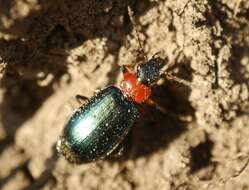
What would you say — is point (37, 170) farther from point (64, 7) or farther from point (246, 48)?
point (246, 48)

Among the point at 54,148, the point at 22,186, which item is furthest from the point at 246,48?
the point at 22,186

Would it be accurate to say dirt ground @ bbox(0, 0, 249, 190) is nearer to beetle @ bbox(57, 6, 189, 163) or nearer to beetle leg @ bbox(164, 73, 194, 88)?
beetle leg @ bbox(164, 73, 194, 88)

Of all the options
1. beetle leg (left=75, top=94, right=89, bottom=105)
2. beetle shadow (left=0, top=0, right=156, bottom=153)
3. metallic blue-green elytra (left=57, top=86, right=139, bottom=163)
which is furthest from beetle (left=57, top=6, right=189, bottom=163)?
beetle shadow (left=0, top=0, right=156, bottom=153)

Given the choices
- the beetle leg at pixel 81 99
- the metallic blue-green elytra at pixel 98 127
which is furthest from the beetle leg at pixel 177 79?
the beetle leg at pixel 81 99

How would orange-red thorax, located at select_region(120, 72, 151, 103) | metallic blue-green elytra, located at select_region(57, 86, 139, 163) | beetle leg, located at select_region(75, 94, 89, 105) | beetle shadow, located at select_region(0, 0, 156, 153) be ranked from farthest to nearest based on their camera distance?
1. beetle leg, located at select_region(75, 94, 89, 105)
2. orange-red thorax, located at select_region(120, 72, 151, 103)
3. metallic blue-green elytra, located at select_region(57, 86, 139, 163)
4. beetle shadow, located at select_region(0, 0, 156, 153)

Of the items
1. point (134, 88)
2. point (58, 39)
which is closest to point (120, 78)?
point (134, 88)

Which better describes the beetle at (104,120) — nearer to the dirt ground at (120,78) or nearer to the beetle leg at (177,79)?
the beetle leg at (177,79)
